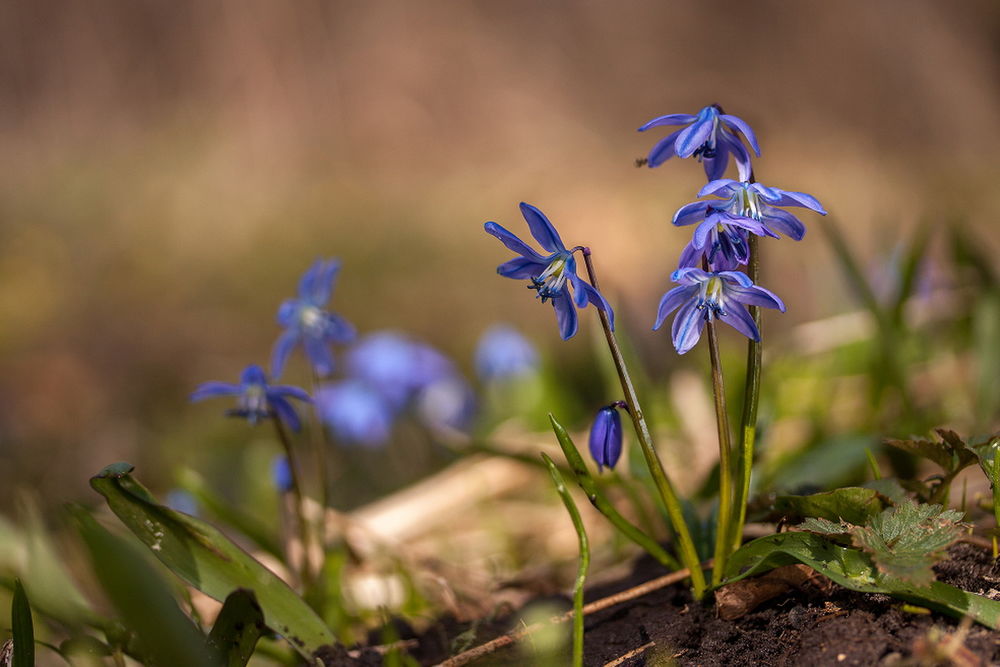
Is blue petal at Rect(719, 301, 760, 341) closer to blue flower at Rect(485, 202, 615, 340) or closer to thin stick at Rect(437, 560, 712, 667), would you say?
blue flower at Rect(485, 202, 615, 340)

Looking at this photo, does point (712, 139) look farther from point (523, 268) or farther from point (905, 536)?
point (905, 536)

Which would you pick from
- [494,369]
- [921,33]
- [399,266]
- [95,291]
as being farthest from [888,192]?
[95,291]

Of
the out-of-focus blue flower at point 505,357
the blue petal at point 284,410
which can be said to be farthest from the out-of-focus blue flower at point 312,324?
the out-of-focus blue flower at point 505,357

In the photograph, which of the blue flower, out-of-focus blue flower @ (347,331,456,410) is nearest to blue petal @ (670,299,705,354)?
the blue flower

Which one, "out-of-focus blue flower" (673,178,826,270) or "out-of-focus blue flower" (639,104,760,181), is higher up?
"out-of-focus blue flower" (639,104,760,181)

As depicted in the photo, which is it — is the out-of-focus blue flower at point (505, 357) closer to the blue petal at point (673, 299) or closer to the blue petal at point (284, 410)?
the blue petal at point (284, 410)

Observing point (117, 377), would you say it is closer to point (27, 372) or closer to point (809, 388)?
point (27, 372)
